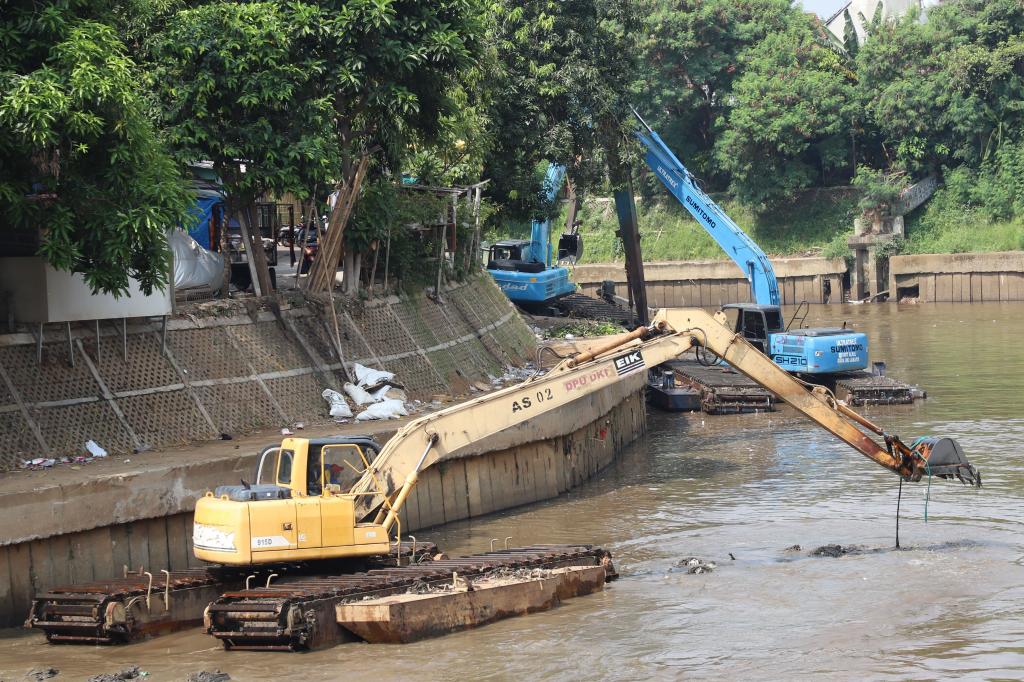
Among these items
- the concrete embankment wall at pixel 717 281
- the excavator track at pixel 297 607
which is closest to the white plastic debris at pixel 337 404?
the excavator track at pixel 297 607

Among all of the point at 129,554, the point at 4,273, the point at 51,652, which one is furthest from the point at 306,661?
the point at 4,273

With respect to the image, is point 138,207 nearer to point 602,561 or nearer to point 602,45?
point 602,561

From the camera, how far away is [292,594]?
13.4 meters

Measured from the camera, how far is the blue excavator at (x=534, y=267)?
38062mm

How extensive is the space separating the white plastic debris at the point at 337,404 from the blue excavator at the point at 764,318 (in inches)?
577

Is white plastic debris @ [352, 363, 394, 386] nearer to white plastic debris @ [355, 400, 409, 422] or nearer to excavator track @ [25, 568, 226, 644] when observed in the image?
white plastic debris @ [355, 400, 409, 422]

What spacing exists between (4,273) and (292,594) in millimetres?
7688

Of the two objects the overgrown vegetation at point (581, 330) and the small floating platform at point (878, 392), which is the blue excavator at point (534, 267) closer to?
the overgrown vegetation at point (581, 330)

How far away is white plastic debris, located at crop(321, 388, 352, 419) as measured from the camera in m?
21.3

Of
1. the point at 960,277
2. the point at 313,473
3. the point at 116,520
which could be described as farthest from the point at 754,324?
the point at 960,277

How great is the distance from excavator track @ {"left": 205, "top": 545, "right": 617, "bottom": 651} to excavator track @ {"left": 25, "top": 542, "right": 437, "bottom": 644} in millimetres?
759

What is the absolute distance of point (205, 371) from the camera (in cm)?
2022

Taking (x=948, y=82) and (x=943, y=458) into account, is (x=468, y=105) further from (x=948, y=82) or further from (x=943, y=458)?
(x=948, y=82)

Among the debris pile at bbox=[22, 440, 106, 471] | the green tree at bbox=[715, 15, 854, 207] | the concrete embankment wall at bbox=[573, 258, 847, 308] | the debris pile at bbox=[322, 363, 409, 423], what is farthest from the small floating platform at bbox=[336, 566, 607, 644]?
the green tree at bbox=[715, 15, 854, 207]
